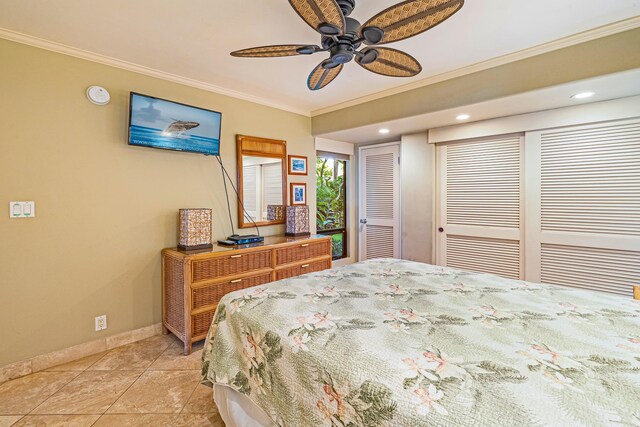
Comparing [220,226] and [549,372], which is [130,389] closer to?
[220,226]

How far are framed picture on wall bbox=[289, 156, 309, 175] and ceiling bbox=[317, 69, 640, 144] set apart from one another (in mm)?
707

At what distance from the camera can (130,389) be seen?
→ 6.55ft

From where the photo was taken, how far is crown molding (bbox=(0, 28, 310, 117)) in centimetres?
211

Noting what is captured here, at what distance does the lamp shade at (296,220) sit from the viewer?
143 inches

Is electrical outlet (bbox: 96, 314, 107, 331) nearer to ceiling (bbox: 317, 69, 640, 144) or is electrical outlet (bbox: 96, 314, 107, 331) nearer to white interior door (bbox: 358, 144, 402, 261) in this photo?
ceiling (bbox: 317, 69, 640, 144)

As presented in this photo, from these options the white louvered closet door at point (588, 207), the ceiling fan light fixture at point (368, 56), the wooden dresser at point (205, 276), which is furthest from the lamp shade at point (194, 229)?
the white louvered closet door at point (588, 207)

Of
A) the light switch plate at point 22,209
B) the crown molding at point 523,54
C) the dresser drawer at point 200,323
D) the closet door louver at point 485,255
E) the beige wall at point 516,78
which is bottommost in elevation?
the dresser drawer at point 200,323

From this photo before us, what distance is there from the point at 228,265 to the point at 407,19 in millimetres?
2292

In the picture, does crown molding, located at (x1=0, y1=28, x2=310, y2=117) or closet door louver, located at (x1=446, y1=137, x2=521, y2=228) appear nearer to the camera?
crown molding, located at (x1=0, y1=28, x2=310, y2=117)

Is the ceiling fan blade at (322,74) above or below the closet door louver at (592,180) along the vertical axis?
above

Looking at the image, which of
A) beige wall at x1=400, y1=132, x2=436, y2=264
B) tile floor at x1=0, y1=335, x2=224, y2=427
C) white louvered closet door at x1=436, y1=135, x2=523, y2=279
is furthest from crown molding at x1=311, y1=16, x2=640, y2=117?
tile floor at x1=0, y1=335, x2=224, y2=427

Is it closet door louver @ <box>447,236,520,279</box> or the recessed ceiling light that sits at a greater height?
the recessed ceiling light

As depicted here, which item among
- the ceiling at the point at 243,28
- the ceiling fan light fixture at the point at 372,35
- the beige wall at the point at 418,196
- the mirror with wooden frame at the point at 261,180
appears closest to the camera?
the ceiling fan light fixture at the point at 372,35

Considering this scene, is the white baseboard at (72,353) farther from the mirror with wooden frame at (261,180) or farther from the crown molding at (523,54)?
the crown molding at (523,54)
